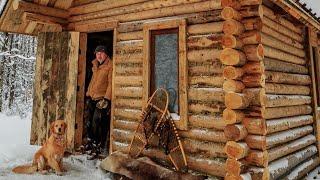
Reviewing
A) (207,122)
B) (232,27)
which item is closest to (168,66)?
(207,122)

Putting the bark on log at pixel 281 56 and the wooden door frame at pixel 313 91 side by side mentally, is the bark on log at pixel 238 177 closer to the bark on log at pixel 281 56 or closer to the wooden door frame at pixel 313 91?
the bark on log at pixel 281 56

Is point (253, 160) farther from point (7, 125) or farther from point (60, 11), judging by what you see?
point (7, 125)

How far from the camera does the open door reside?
7.66 m

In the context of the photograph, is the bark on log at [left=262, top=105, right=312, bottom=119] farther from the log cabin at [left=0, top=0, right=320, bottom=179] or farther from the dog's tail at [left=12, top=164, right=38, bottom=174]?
the dog's tail at [left=12, top=164, right=38, bottom=174]

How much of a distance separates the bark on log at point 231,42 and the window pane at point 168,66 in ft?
3.87

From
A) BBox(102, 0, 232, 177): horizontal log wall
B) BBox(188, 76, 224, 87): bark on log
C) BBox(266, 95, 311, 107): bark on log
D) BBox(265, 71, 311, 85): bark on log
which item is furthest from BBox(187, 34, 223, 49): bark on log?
BBox(266, 95, 311, 107): bark on log

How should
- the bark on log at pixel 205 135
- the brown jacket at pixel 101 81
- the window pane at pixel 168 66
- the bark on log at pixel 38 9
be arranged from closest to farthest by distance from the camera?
the bark on log at pixel 205 135 → the window pane at pixel 168 66 → the bark on log at pixel 38 9 → the brown jacket at pixel 101 81

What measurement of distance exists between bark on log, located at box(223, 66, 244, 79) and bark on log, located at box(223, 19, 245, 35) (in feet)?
1.85

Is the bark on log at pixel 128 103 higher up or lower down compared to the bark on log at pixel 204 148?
higher up

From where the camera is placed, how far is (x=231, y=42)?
4977 mm

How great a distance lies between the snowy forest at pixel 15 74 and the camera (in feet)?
63.3

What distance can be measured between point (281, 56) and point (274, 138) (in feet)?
5.93

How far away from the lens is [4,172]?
6133 millimetres

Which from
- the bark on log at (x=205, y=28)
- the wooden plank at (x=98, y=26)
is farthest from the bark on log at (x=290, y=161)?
the wooden plank at (x=98, y=26)
